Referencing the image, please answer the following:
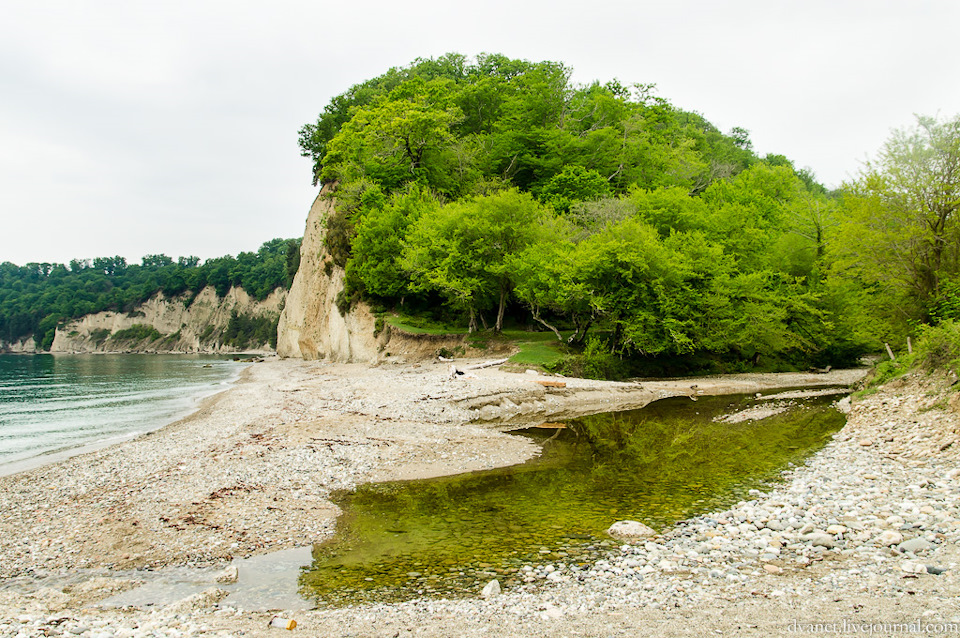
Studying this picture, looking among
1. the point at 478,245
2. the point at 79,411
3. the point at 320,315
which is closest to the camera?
the point at 79,411

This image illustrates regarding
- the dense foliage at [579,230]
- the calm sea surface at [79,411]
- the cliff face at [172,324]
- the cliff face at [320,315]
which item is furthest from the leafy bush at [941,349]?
the cliff face at [172,324]

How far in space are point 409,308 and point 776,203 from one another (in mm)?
37125

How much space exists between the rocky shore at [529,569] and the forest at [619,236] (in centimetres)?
815

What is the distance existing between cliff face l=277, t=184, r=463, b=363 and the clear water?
2523 cm

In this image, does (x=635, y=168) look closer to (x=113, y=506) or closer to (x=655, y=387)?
(x=655, y=387)

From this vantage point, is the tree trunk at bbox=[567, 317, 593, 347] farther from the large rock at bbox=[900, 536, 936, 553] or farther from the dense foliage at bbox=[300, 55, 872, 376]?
the large rock at bbox=[900, 536, 936, 553]

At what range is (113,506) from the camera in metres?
11.1

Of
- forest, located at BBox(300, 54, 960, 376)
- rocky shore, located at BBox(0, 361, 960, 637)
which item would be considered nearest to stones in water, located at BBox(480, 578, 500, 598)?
rocky shore, located at BBox(0, 361, 960, 637)

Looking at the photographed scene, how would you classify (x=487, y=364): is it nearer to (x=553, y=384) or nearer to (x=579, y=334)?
(x=579, y=334)

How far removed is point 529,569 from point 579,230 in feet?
106

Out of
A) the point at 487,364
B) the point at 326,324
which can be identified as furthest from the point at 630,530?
the point at 326,324

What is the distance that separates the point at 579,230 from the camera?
37812mm

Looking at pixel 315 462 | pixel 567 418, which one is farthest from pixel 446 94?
pixel 315 462

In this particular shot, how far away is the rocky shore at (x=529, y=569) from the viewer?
233 inches
